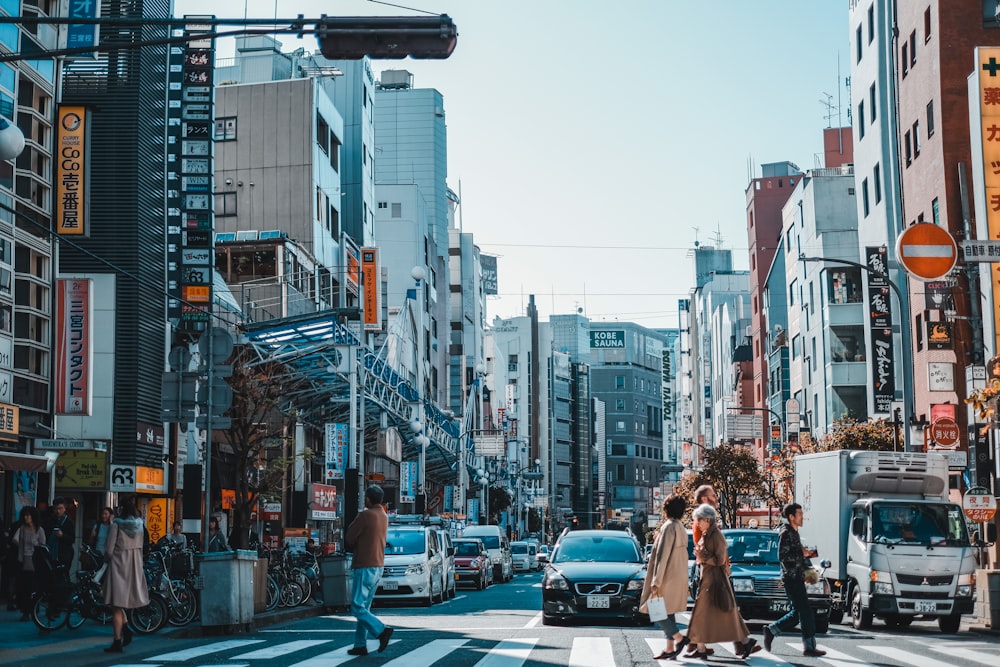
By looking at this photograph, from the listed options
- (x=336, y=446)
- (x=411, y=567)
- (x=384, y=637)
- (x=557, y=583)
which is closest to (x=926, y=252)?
(x=557, y=583)

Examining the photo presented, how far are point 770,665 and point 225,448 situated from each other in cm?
3359

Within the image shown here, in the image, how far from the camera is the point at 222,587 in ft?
62.8

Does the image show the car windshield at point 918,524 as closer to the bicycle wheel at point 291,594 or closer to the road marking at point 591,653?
the road marking at point 591,653

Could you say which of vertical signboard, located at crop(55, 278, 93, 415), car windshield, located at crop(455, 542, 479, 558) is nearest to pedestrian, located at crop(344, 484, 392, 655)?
vertical signboard, located at crop(55, 278, 93, 415)

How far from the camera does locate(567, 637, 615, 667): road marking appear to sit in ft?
46.8

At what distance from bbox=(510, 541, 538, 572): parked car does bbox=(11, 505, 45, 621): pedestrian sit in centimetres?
5149

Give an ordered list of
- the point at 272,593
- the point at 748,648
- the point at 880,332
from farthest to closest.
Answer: the point at 880,332 < the point at 272,593 < the point at 748,648

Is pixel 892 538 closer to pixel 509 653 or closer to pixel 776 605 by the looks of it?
pixel 776 605

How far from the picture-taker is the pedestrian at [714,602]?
564 inches

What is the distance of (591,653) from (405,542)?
15.5 metres

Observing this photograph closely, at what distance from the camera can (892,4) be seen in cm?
4997

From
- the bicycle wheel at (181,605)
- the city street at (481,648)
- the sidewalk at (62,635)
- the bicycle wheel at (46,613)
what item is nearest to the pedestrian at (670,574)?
the city street at (481,648)

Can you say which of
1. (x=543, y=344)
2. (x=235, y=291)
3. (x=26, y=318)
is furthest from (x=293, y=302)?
(x=543, y=344)

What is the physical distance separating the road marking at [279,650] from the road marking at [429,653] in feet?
2.79
